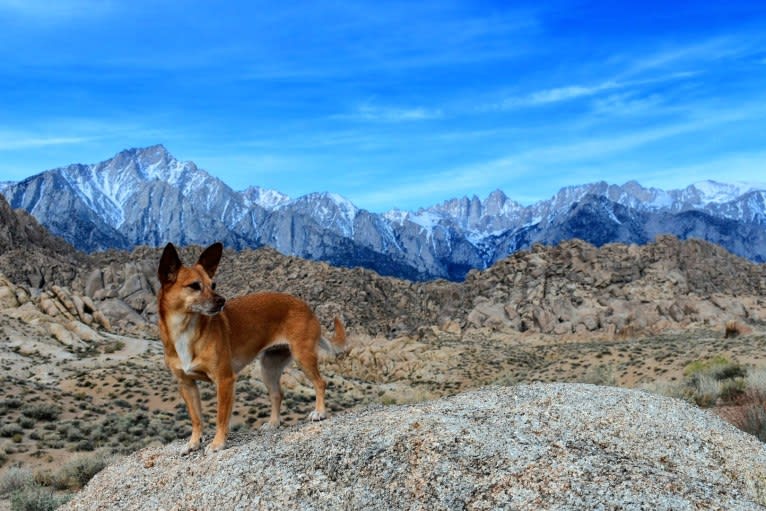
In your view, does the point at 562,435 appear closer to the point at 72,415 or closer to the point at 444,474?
the point at 444,474

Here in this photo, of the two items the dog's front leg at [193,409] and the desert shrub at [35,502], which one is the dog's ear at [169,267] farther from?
the desert shrub at [35,502]

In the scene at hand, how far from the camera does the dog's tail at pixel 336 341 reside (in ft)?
29.4

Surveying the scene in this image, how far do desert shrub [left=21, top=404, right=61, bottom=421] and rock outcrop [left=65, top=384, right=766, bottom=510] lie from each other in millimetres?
17251

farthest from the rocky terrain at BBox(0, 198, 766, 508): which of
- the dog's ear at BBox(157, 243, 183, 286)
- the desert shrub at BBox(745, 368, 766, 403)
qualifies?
the dog's ear at BBox(157, 243, 183, 286)

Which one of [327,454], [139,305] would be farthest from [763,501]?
[139,305]

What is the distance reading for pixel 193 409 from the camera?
25.5ft

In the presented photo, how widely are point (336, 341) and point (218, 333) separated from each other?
7.38 feet

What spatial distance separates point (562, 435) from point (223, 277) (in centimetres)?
8036

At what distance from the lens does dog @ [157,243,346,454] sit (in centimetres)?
700

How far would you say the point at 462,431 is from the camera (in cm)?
653

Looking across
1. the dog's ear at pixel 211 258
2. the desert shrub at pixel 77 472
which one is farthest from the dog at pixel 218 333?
the desert shrub at pixel 77 472

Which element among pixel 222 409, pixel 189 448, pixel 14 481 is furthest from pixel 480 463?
pixel 14 481

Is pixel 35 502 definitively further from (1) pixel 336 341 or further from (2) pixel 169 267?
(2) pixel 169 267

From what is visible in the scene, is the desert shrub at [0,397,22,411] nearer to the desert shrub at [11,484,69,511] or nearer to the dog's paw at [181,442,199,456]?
the desert shrub at [11,484,69,511]
